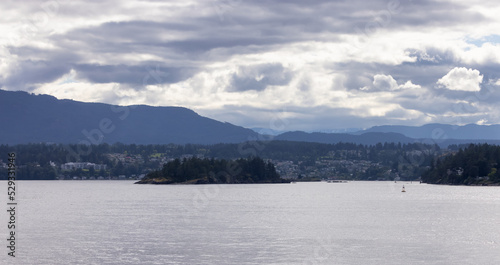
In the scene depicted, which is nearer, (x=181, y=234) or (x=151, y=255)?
(x=151, y=255)

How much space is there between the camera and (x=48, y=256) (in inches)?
2633

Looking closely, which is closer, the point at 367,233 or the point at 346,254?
the point at 346,254

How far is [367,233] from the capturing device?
8906 cm

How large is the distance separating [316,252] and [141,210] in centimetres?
6783

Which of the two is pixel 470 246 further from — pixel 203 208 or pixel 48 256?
pixel 203 208

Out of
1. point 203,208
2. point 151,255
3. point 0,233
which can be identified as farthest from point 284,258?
point 203,208

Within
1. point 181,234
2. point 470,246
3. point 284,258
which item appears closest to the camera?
point 284,258

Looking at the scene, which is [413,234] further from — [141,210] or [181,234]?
[141,210]

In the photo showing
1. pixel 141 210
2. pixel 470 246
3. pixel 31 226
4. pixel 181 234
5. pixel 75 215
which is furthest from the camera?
pixel 141 210

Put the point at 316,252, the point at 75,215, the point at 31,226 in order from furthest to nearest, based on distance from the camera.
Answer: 1. the point at 75,215
2. the point at 31,226
3. the point at 316,252

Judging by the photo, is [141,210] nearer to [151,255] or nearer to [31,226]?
[31,226]

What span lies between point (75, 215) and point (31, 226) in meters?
21.5

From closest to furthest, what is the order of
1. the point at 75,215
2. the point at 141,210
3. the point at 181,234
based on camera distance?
the point at 181,234, the point at 75,215, the point at 141,210

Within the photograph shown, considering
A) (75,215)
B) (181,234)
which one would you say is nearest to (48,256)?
(181,234)
